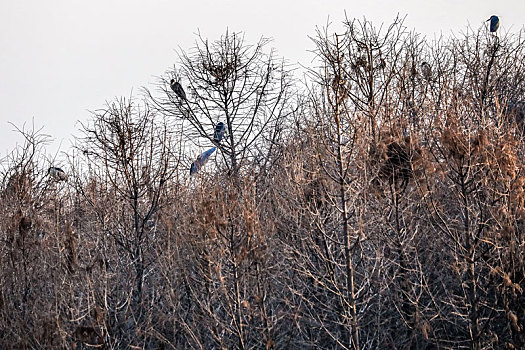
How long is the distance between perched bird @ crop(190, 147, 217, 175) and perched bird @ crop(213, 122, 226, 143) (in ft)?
1.89

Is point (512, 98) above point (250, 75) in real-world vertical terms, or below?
below

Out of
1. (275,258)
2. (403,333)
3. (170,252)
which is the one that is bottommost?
(403,333)

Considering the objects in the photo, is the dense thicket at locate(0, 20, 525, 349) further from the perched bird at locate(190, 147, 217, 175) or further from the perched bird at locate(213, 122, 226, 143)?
the perched bird at locate(213, 122, 226, 143)

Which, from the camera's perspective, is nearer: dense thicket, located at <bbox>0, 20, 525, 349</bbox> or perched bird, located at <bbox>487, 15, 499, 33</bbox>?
dense thicket, located at <bbox>0, 20, 525, 349</bbox>

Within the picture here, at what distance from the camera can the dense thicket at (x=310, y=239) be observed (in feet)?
27.1

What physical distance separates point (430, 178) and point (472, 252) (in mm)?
1837

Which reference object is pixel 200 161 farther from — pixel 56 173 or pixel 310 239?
pixel 56 173

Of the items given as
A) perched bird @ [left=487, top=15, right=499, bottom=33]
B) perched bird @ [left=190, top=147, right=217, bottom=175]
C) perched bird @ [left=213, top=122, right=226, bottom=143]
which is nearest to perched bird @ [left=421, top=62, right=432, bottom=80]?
perched bird @ [left=487, top=15, right=499, bottom=33]

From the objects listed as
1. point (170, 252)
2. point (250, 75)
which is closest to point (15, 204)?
Answer: point (170, 252)

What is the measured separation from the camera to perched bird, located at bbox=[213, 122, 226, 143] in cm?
1680

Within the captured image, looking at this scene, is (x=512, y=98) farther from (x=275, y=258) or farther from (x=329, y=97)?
(x=329, y=97)

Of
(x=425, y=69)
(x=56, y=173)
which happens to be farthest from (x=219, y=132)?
(x=425, y=69)

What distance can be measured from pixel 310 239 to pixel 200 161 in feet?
12.6

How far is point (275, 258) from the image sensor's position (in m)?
11.3
